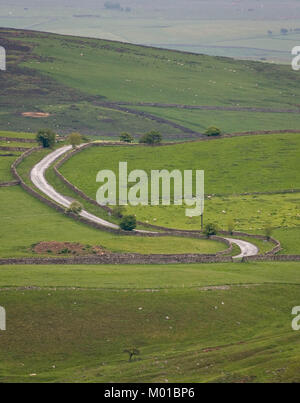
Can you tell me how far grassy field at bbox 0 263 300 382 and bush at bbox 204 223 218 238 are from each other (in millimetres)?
22876

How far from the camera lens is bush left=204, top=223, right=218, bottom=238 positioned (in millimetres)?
122062

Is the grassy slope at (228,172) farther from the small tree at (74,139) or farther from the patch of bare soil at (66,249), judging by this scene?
the patch of bare soil at (66,249)

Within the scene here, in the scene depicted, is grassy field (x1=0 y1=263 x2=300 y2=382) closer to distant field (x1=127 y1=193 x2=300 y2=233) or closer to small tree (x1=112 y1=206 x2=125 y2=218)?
distant field (x1=127 y1=193 x2=300 y2=233)

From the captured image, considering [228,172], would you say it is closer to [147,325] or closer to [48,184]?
[48,184]

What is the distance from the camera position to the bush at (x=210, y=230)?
400 ft

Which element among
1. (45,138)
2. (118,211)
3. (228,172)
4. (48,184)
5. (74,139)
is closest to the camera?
(118,211)

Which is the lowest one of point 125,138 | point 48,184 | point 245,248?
point 245,248

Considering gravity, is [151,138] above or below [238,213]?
above

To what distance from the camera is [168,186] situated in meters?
157

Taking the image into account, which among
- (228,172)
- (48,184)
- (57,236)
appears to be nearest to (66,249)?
(57,236)

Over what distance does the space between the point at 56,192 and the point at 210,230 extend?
118ft

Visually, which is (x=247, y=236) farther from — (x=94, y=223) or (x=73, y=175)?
(x=73, y=175)

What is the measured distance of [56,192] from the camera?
5871 inches

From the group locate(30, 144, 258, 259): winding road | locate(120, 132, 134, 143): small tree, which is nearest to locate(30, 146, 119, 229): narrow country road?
locate(30, 144, 258, 259): winding road
